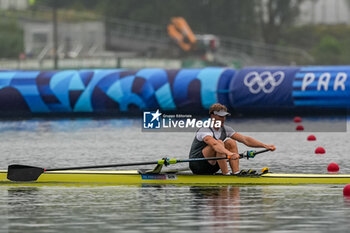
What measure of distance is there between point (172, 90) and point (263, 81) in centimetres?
425

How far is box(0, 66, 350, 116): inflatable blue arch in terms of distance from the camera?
4300 centimetres

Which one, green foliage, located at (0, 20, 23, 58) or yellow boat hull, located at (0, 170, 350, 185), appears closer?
yellow boat hull, located at (0, 170, 350, 185)

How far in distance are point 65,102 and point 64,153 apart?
17921 mm

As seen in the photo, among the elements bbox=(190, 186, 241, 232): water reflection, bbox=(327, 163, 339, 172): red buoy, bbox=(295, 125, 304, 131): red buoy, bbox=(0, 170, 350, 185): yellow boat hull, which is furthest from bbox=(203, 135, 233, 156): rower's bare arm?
bbox=(295, 125, 304, 131): red buoy

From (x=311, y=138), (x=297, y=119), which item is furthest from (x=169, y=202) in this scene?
(x=297, y=119)

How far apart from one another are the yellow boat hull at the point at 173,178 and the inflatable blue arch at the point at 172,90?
23687 millimetres

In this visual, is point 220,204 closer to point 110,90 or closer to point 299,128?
point 299,128

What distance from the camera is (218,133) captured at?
19328 millimetres

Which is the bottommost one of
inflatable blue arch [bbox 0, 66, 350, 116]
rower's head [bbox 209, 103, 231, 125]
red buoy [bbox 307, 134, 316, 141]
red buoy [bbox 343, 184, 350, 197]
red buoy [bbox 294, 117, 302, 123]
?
red buoy [bbox 343, 184, 350, 197]

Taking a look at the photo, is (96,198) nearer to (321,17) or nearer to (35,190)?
(35,190)

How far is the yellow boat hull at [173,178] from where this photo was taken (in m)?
19.1

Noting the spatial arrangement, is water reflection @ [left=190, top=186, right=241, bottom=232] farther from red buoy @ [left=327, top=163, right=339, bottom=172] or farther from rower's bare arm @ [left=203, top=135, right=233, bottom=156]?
red buoy @ [left=327, top=163, right=339, bottom=172]

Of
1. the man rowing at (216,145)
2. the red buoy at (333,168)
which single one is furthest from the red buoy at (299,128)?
the man rowing at (216,145)

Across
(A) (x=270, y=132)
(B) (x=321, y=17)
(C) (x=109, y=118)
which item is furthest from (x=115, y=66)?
(B) (x=321, y=17)
